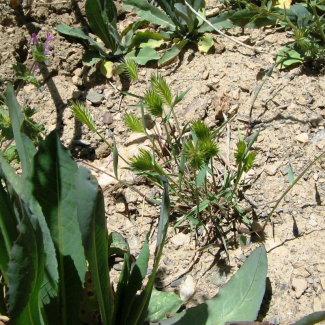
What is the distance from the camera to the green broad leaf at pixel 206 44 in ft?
8.16

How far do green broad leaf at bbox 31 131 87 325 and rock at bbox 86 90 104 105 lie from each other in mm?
1153

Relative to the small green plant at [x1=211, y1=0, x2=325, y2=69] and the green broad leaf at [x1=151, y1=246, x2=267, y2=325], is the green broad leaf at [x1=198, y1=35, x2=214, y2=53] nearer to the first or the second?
the small green plant at [x1=211, y1=0, x2=325, y2=69]

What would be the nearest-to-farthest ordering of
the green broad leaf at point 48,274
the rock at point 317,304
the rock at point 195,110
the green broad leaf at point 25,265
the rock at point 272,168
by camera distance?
the green broad leaf at point 25,265 → the green broad leaf at point 48,274 → the rock at point 317,304 → the rock at point 272,168 → the rock at point 195,110

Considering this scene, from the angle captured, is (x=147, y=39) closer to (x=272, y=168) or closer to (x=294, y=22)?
(x=294, y=22)

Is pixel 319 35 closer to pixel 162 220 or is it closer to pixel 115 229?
pixel 115 229

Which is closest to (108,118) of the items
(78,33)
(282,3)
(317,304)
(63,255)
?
(78,33)

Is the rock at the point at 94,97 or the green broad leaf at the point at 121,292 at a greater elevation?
the rock at the point at 94,97

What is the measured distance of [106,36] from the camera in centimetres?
261

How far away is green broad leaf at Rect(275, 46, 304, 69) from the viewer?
234 cm

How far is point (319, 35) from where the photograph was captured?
239 centimetres

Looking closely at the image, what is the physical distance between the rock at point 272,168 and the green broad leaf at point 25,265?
1.18 metres

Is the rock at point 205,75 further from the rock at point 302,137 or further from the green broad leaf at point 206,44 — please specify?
the rock at point 302,137

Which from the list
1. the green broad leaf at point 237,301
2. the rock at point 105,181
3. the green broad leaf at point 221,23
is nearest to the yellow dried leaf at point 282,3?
the green broad leaf at point 221,23

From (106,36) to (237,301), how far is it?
172cm
